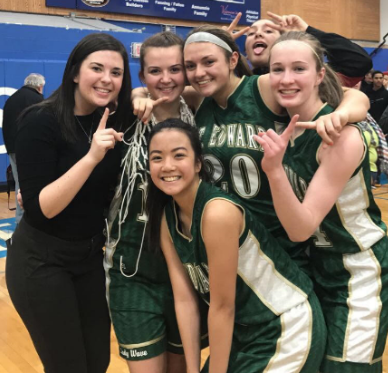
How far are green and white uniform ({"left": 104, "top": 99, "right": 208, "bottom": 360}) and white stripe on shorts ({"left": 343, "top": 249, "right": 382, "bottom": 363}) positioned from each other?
737 millimetres

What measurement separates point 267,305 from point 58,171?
952 mm

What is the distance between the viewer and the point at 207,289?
1984 millimetres

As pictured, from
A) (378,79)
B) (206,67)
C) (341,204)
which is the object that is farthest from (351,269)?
(378,79)

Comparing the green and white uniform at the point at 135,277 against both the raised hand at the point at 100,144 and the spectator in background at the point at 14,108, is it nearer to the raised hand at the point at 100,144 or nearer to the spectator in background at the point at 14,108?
the raised hand at the point at 100,144

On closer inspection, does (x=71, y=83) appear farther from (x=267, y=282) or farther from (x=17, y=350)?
(x=17, y=350)

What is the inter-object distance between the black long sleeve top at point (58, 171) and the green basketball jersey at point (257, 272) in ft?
1.43

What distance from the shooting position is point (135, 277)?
2176 mm

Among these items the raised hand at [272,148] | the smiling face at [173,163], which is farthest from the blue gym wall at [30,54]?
the raised hand at [272,148]

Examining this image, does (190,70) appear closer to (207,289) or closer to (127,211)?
(127,211)

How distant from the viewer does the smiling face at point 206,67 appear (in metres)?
2.09

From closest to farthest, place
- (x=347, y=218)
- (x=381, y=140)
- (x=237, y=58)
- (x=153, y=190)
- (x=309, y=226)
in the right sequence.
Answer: (x=309, y=226), (x=347, y=218), (x=153, y=190), (x=237, y=58), (x=381, y=140)

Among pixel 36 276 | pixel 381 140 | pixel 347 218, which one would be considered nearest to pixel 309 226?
pixel 347 218

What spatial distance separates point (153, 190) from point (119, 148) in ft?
0.82

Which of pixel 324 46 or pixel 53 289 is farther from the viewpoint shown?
pixel 324 46
